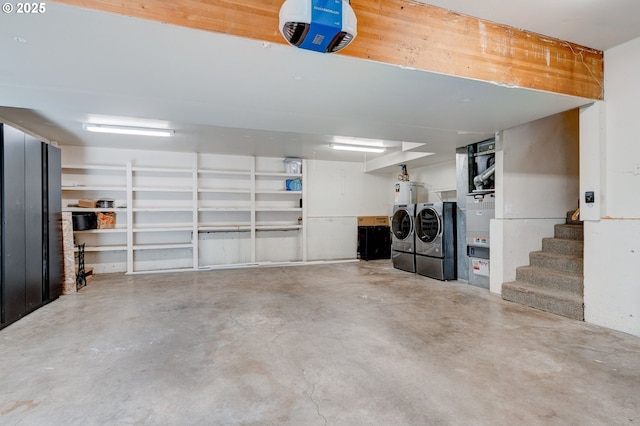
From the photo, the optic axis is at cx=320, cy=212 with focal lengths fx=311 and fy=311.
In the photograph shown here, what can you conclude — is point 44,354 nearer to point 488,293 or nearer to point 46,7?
point 46,7

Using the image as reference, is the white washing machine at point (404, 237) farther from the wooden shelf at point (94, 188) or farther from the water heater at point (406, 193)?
the wooden shelf at point (94, 188)

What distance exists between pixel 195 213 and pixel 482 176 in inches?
216

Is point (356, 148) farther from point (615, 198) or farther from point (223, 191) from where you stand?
point (615, 198)

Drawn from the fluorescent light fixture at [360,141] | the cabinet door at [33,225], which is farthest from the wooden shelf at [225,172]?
the cabinet door at [33,225]

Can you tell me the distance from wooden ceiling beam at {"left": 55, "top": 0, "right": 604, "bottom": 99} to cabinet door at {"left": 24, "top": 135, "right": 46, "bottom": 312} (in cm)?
311

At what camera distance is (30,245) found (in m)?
3.73

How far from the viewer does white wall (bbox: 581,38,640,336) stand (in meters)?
2.96

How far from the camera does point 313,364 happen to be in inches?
95.9

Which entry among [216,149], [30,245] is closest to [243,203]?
[216,149]

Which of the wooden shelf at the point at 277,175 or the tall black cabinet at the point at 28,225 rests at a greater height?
the wooden shelf at the point at 277,175

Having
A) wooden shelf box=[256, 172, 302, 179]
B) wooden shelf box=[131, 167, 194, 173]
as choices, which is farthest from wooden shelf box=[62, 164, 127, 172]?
wooden shelf box=[256, 172, 302, 179]

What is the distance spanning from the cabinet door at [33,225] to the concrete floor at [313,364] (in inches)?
10.9

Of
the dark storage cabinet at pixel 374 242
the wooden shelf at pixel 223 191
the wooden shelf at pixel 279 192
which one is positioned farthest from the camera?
the dark storage cabinet at pixel 374 242

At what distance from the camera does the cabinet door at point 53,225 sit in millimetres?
4180
